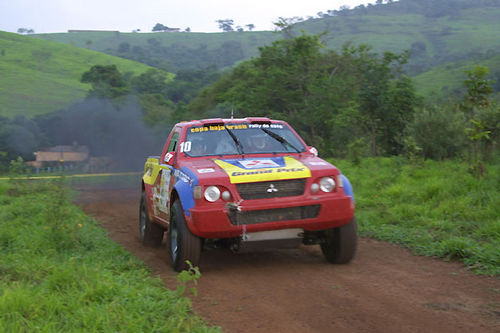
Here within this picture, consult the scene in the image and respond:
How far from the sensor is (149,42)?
167 metres

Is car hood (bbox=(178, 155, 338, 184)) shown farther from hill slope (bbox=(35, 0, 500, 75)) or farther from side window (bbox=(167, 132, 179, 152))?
hill slope (bbox=(35, 0, 500, 75))

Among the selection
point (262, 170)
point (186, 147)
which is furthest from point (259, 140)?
point (262, 170)

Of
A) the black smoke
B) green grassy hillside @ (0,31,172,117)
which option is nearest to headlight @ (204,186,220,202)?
the black smoke

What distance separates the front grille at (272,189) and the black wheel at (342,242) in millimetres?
727

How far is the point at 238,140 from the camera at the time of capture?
23.5 feet

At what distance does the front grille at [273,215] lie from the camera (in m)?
5.76

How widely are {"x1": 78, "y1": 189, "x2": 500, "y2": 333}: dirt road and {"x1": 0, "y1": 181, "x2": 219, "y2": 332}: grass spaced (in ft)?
1.09

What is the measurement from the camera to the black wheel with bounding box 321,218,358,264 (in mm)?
6219

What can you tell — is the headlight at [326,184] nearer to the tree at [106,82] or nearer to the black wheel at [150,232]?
the black wheel at [150,232]

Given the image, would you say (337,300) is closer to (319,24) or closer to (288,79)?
(288,79)

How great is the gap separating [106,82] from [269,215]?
63.5 m

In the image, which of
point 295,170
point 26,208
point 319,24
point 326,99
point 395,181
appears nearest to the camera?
point 295,170

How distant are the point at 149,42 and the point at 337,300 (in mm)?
169440

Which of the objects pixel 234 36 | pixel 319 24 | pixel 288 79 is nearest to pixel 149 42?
pixel 234 36
